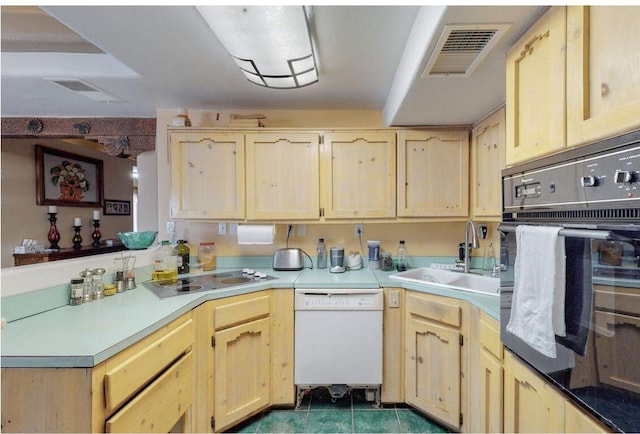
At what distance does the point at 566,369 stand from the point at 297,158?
6.08 ft

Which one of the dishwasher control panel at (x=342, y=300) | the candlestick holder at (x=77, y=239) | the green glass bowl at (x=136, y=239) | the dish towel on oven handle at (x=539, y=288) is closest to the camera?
the dish towel on oven handle at (x=539, y=288)

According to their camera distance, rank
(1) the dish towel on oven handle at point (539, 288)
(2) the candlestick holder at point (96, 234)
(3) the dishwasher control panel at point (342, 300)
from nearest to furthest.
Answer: (1) the dish towel on oven handle at point (539, 288), (3) the dishwasher control panel at point (342, 300), (2) the candlestick holder at point (96, 234)

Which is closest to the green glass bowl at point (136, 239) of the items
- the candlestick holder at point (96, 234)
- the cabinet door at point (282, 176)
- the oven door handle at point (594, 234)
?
the cabinet door at point (282, 176)

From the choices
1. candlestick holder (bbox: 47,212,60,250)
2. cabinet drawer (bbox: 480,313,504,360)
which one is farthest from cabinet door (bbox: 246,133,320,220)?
candlestick holder (bbox: 47,212,60,250)

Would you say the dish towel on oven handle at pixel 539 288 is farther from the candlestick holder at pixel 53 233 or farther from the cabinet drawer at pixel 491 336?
the candlestick holder at pixel 53 233

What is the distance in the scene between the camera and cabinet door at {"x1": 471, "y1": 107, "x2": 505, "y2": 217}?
5.81ft

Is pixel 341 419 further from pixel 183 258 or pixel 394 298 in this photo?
pixel 183 258

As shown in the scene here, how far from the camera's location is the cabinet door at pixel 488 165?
1.77 metres

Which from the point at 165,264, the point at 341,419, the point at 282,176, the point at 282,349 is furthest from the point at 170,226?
the point at 341,419

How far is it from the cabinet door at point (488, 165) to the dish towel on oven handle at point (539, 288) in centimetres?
94

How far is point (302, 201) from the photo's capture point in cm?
220

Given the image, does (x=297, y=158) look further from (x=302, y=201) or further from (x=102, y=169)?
(x=102, y=169)

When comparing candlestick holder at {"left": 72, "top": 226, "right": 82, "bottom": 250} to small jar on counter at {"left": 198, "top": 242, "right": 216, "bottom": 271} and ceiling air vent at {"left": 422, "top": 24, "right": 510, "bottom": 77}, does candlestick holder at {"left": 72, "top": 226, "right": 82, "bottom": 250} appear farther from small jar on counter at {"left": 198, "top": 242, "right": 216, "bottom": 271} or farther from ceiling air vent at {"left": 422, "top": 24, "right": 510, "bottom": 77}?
ceiling air vent at {"left": 422, "top": 24, "right": 510, "bottom": 77}

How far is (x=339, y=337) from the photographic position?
187 cm
